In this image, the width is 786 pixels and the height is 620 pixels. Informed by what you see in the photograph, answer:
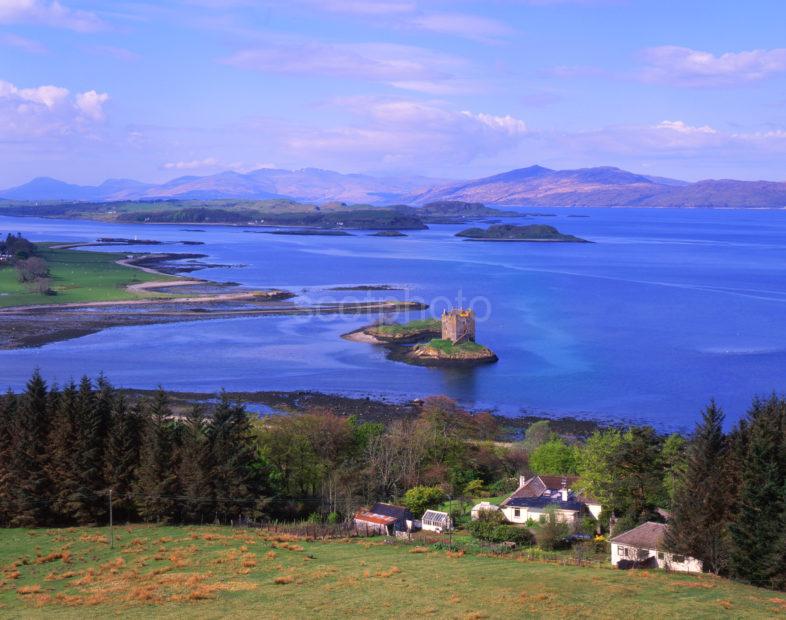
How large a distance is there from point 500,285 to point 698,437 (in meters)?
60.8

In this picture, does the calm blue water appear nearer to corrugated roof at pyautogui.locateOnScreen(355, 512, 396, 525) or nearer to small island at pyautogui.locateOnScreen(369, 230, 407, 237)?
corrugated roof at pyautogui.locateOnScreen(355, 512, 396, 525)

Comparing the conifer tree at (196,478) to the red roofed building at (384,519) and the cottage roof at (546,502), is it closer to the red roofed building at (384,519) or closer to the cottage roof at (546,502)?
the red roofed building at (384,519)

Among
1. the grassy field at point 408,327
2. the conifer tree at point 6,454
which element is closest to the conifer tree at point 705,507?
the conifer tree at point 6,454

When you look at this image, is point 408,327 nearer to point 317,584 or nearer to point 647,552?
point 647,552

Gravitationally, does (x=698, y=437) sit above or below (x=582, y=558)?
above

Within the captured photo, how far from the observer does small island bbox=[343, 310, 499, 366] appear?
43.4m

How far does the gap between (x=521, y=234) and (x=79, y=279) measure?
88057mm

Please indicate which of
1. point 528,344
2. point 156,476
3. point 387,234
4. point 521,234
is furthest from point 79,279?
point 521,234

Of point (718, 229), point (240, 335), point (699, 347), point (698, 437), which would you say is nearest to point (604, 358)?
point (699, 347)

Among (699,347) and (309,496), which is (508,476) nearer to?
(309,496)

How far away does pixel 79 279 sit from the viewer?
234 feet

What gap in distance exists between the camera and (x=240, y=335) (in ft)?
164

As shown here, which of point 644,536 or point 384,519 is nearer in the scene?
point 644,536

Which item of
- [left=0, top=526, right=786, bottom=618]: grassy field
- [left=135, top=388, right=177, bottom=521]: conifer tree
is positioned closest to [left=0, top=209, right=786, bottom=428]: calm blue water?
[left=135, top=388, right=177, bottom=521]: conifer tree
